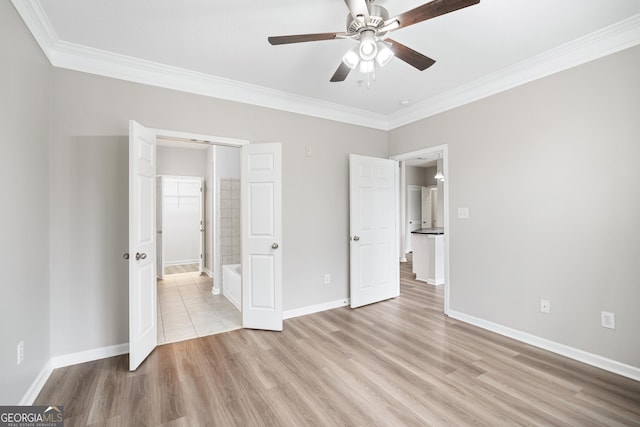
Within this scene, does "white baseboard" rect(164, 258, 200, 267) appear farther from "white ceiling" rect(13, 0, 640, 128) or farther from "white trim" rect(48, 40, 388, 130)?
"white ceiling" rect(13, 0, 640, 128)

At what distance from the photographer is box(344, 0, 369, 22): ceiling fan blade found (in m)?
1.61

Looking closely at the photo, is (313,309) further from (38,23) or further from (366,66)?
(38,23)

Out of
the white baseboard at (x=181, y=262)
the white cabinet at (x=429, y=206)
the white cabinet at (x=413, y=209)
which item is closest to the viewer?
the white baseboard at (x=181, y=262)

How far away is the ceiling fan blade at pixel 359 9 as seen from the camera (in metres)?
1.61

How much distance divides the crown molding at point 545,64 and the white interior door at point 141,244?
3376 millimetres

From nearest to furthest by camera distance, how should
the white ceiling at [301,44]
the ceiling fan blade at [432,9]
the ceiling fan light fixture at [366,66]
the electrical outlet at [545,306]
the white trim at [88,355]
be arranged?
the ceiling fan blade at [432,9] < the ceiling fan light fixture at [366,66] < the white ceiling at [301,44] < the white trim at [88,355] < the electrical outlet at [545,306]

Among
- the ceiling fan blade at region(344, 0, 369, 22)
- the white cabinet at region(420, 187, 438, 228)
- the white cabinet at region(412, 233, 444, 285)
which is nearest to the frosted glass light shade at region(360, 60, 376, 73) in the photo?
the ceiling fan blade at region(344, 0, 369, 22)

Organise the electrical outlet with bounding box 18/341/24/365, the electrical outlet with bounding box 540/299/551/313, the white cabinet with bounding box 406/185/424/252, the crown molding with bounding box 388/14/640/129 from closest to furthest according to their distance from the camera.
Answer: the electrical outlet with bounding box 18/341/24/365, the crown molding with bounding box 388/14/640/129, the electrical outlet with bounding box 540/299/551/313, the white cabinet with bounding box 406/185/424/252

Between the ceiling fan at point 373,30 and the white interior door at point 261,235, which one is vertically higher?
the ceiling fan at point 373,30

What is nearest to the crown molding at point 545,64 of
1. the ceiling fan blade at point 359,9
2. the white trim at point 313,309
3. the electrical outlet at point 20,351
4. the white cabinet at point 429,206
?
the ceiling fan blade at point 359,9

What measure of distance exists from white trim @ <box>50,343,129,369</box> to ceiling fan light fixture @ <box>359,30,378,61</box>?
3257 mm

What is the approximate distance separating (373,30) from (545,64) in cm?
209

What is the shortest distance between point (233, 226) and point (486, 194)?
4075mm

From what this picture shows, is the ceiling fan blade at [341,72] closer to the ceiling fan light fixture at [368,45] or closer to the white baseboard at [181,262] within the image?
the ceiling fan light fixture at [368,45]
